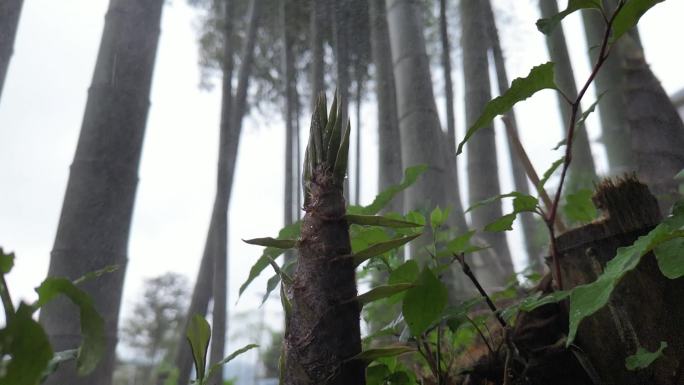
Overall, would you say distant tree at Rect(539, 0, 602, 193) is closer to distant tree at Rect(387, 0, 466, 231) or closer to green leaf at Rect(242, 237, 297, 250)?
distant tree at Rect(387, 0, 466, 231)

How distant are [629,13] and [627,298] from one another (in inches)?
11.1

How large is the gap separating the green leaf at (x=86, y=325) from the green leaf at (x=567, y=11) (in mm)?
433

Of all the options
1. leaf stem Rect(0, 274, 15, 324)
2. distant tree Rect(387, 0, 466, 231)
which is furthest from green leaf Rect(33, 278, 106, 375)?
distant tree Rect(387, 0, 466, 231)

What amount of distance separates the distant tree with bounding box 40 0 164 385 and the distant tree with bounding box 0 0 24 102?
137 mm

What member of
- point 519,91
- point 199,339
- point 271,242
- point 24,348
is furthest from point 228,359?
point 519,91

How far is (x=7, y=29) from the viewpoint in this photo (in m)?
0.85

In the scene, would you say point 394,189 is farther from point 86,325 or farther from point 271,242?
point 86,325

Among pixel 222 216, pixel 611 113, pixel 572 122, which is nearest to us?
pixel 572 122

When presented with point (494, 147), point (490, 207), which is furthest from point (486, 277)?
point (494, 147)

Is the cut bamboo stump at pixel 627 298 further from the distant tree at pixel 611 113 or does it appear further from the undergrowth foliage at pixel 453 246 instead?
the distant tree at pixel 611 113

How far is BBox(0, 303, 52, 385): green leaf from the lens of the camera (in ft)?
0.76

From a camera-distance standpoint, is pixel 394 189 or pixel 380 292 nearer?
pixel 380 292

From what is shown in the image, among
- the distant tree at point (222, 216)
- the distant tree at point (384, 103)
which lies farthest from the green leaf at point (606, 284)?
the distant tree at point (384, 103)

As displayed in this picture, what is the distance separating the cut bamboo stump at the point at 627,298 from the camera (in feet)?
1.56
